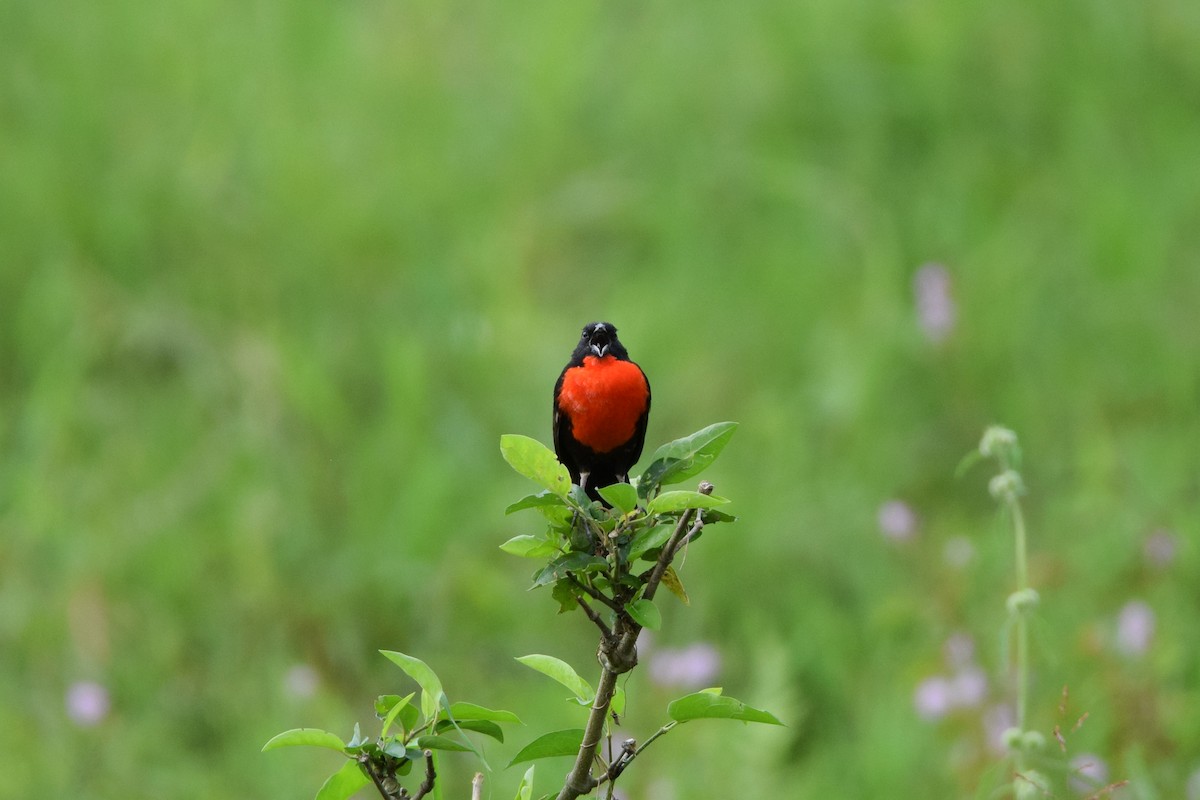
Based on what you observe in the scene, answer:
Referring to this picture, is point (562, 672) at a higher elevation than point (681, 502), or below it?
below

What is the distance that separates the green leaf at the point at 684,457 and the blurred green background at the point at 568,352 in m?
2.24

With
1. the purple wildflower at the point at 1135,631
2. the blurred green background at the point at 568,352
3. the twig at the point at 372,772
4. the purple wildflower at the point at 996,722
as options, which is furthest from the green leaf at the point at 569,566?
the purple wildflower at the point at 1135,631

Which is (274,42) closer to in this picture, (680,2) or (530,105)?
(530,105)

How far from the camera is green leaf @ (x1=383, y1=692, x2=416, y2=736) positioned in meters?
1.57

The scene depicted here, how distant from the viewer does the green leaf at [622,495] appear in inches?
63.7

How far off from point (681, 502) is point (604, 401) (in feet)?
3.35

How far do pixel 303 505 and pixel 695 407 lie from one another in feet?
5.06

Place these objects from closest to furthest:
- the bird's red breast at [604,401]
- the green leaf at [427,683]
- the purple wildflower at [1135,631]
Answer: the green leaf at [427,683], the bird's red breast at [604,401], the purple wildflower at [1135,631]

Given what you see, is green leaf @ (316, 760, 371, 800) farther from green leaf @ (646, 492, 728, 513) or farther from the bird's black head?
the bird's black head

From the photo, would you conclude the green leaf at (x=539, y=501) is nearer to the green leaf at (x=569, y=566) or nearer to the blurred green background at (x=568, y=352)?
the green leaf at (x=569, y=566)

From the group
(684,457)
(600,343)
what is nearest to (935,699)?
(600,343)

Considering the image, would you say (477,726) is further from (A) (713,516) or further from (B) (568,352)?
(B) (568,352)

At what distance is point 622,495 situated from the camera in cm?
163

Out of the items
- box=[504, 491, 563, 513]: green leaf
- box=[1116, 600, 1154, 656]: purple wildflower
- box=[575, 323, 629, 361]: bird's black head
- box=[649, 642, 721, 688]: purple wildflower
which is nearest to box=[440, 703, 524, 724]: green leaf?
box=[504, 491, 563, 513]: green leaf
